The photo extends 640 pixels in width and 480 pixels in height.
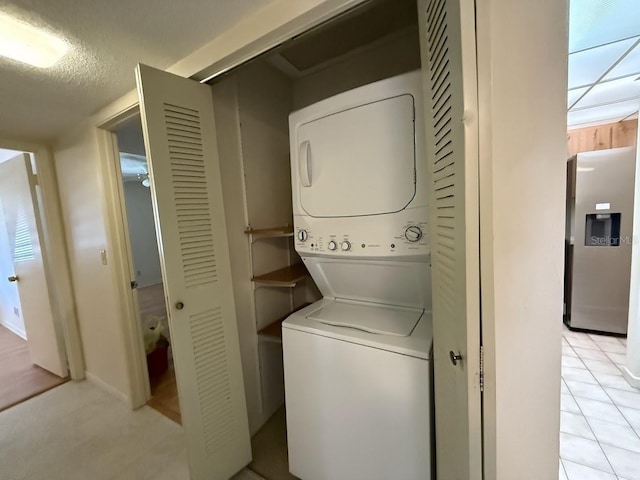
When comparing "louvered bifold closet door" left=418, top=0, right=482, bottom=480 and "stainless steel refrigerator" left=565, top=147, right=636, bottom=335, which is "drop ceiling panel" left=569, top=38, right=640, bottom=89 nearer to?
"stainless steel refrigerator" left=565, top=147, right=636, bottom=335

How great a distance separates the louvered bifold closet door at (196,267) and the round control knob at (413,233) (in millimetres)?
947

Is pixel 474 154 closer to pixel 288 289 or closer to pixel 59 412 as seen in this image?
pixel 288 289

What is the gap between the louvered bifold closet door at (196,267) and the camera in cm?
118

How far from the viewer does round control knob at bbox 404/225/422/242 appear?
3.46ft

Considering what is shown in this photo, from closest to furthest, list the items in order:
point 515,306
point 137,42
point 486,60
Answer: point 486,60 < point 515,306 < point 137,42

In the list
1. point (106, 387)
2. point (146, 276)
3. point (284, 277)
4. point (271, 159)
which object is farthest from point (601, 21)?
point (146, 276)

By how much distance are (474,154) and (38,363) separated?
4246mm

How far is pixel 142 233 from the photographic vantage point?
571 cm

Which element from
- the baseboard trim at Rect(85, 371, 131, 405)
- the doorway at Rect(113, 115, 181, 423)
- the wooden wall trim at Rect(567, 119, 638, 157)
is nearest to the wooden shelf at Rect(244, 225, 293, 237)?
the doorway at Rect(113, 115, 181, 423)

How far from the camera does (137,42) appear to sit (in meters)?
1.14

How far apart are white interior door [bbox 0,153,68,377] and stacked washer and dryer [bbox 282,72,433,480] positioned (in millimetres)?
2591

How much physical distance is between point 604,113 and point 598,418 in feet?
11.1

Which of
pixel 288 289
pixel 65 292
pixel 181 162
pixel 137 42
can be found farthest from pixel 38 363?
pixel 137 42

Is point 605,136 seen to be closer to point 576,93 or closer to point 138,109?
point 576,93
